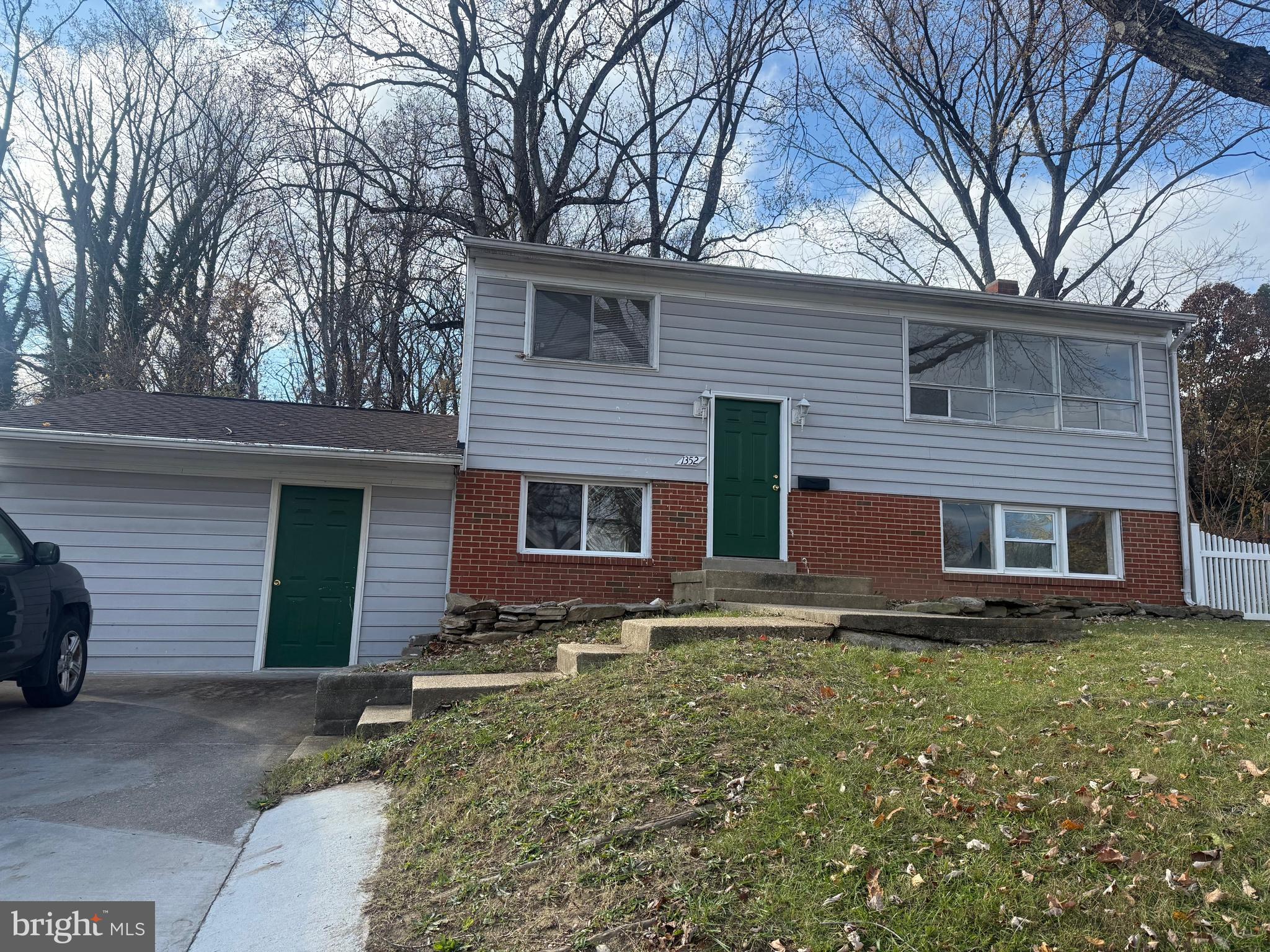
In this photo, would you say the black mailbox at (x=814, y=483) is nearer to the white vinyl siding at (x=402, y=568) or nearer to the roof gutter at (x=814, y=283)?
the roof gutter at (x=814, y=283)

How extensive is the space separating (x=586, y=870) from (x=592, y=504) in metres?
7.38

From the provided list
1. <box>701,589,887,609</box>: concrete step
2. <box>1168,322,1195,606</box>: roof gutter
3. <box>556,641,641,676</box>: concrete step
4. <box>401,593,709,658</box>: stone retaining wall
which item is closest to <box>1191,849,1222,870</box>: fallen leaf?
<box>556,641,641,676</box>: concrete step

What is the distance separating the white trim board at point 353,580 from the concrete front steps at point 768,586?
149 inches

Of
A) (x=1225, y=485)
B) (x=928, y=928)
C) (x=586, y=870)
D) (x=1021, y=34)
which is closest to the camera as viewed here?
(x=928, y=928)

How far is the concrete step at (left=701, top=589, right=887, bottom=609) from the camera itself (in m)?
9.09

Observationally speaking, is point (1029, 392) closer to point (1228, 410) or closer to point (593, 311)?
point (593, 311)

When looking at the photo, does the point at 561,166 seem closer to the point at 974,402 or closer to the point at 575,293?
the point at 575,293

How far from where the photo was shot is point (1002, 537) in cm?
1145

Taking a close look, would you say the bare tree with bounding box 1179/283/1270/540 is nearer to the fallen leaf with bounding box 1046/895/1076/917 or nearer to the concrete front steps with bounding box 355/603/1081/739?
the concrete front steps with bounding box 355/603/1081/739

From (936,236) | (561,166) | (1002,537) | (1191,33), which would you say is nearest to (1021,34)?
(936,236)

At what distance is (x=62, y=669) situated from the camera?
722cm

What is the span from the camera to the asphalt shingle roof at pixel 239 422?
31.9 feet

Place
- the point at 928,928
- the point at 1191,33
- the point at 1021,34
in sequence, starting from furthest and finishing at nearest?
the point at 1021,34
the point at 1191,33
the point at 928,928

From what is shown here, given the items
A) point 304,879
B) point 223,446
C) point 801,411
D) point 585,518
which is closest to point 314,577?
point 223,446
